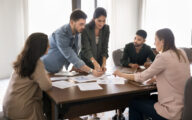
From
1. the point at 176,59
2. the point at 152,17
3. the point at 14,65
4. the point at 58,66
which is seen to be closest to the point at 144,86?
the point at 176,59

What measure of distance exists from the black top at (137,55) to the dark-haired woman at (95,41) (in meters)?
0.41

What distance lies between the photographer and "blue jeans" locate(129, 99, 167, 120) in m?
1.76

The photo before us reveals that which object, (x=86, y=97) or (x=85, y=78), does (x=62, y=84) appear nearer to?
(x=85, y=78)

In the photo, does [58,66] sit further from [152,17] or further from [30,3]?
[152,17]

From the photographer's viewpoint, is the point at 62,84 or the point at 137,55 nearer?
the point at 62,84

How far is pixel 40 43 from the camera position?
1651mm

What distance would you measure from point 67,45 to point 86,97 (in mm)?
773

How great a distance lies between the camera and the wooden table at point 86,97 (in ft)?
5.09

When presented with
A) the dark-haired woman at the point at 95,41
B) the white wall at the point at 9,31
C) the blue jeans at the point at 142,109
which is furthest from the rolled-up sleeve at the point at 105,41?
the white wall at the point at 9,31

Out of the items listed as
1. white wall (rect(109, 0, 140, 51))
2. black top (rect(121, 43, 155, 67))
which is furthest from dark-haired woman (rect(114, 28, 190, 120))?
white wall (rect(109, 0, 140, 51))

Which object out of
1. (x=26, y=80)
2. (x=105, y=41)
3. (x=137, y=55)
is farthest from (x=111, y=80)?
(x=137, y=55)

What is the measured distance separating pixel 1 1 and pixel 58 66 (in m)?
2.40

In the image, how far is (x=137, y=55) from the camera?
2861 mm

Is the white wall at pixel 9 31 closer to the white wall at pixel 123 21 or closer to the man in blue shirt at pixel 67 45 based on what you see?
the white wall at pixel 123 21
